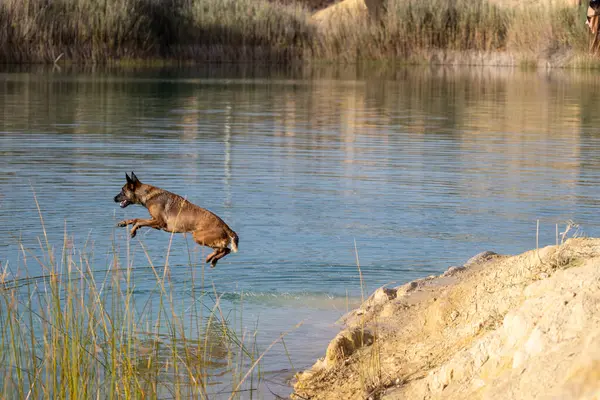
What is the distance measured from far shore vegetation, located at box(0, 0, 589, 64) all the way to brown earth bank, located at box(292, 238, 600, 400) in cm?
3446

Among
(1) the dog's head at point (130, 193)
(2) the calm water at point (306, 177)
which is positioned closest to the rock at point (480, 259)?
(2) the calm water at point (306, 177)

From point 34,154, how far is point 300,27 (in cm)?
2898

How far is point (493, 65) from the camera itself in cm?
4469

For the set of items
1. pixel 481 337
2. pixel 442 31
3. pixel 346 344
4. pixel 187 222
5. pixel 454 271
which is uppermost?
pixel 442 31

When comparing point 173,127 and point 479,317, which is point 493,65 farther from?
point 479,317

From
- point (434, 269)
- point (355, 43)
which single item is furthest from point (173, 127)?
point (355, 43)

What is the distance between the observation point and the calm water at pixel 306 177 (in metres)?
10.3

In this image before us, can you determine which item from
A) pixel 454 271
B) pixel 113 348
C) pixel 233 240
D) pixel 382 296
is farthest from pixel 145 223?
pixel 113 348

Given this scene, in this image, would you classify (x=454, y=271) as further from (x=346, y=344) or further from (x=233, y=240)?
(x=346, y=344)

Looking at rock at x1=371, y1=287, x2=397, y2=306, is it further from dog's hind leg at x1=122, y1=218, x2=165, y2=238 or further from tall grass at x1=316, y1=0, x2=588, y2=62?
tall grass at x1=316, y1=0, x2=588, y2=62

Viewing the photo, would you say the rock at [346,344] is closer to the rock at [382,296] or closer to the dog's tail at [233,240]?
the rock at [382,296]

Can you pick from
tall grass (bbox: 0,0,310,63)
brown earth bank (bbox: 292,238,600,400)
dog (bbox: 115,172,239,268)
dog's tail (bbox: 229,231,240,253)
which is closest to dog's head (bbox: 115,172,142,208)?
dog (bbox: 115,172,239,268)

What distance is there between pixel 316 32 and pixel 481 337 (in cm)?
3986

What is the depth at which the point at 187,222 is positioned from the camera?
363 inches
